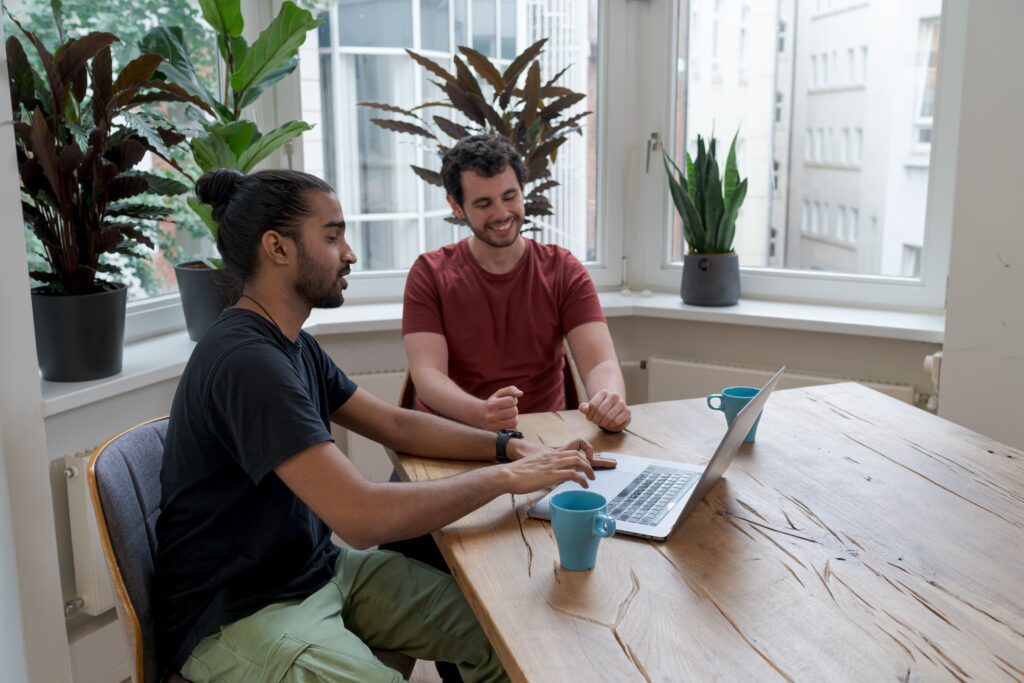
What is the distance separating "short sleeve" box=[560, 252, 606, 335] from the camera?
2.33 m

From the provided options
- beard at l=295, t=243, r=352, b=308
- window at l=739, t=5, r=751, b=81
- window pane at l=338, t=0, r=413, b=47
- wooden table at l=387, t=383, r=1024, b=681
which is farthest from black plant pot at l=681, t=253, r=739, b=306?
beard at l=295, t=243, r=352, b=308

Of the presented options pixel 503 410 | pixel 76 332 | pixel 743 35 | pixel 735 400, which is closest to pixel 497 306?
pixel 503 410

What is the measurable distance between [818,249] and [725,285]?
408 mm

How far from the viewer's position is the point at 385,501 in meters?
1.33

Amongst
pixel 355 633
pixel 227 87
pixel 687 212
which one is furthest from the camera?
pixel 687 212

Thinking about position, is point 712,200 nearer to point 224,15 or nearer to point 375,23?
point 375,23

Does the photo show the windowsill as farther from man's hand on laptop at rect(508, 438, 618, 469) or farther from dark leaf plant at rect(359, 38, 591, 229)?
man's hand on laptop at rect(508, 438, 618, 469)

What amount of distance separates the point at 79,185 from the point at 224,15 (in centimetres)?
65

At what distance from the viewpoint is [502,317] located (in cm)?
230

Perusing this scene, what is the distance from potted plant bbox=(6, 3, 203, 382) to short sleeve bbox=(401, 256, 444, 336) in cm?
66

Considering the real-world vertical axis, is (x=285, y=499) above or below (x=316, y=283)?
below

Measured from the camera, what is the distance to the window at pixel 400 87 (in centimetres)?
311

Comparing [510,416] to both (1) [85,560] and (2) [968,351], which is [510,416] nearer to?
(1) [85,560]

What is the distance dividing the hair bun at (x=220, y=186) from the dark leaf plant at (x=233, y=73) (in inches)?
34.8
